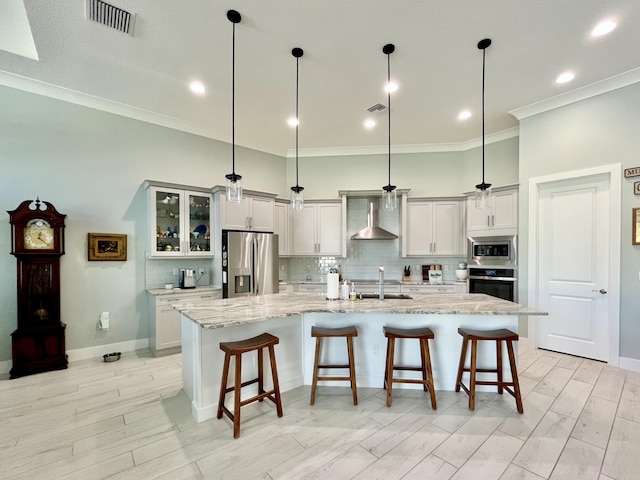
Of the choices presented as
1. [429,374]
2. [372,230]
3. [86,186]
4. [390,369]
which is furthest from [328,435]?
[86,186]

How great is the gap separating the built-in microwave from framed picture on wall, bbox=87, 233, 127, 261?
18.1 feet

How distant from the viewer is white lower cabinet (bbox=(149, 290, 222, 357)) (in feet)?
12.9

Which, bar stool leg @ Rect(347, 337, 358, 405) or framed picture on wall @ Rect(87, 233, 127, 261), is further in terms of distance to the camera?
framed picture on wall @ Rect(87, 233, 127, 261)

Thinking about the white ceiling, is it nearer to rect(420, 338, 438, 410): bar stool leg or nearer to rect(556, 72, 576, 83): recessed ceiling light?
rect(556, 72, 576, 83): recessed ceiling light

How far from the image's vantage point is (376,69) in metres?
3.24

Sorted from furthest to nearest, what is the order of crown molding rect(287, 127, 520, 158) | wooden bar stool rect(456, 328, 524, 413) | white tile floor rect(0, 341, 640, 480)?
crown molding rect(287, 127, 520, 158)
wooden bar stool rect(456, 328, 524, 413)
white tile floor rect(0, 341, 640, 480)

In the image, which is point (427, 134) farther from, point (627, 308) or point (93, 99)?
point (93, 99)

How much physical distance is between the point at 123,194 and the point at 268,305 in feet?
9.76

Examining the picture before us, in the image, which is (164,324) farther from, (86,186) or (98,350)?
(86,186)

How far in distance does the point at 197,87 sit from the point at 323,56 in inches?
66.9

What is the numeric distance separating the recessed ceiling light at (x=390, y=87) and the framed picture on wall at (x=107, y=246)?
4.13m

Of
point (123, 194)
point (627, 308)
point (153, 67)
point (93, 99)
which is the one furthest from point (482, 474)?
point (93, 99)

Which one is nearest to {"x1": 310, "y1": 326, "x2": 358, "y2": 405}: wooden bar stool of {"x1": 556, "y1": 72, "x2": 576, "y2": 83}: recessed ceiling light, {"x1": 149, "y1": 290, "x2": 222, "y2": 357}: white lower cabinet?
{"x1": 149, "y1": 290, "x2": 222, "y2": 357}: white lower cabinet

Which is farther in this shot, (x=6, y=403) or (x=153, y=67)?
(x=153, y=67)
